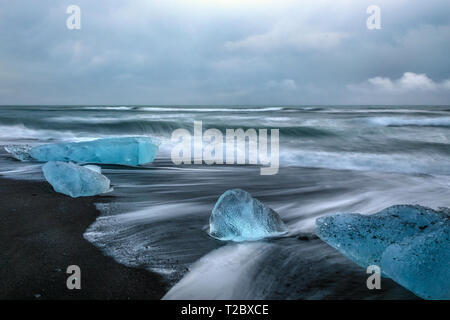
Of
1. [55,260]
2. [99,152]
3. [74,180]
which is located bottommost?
[55,260]

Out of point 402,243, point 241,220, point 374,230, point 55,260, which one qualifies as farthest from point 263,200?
point 55,260

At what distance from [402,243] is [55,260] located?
1763 mm

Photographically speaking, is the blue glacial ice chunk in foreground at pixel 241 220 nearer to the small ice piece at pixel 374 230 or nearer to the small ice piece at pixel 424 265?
the small ice piece at pixel 374 230

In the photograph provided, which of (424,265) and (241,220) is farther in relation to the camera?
(241,220)

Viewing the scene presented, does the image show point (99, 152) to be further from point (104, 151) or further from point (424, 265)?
point (424, 265)

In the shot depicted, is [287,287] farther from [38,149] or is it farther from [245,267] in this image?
[38,149]

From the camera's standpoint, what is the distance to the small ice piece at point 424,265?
144 centimetres

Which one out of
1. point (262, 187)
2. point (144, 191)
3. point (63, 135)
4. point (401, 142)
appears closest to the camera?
point (144, 191)

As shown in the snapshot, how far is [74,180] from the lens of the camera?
292cm

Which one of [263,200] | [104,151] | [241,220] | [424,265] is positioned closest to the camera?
[424,265]

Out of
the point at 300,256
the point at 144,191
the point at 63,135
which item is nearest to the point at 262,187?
the point at 144,191

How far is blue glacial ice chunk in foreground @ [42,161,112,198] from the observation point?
288cm
